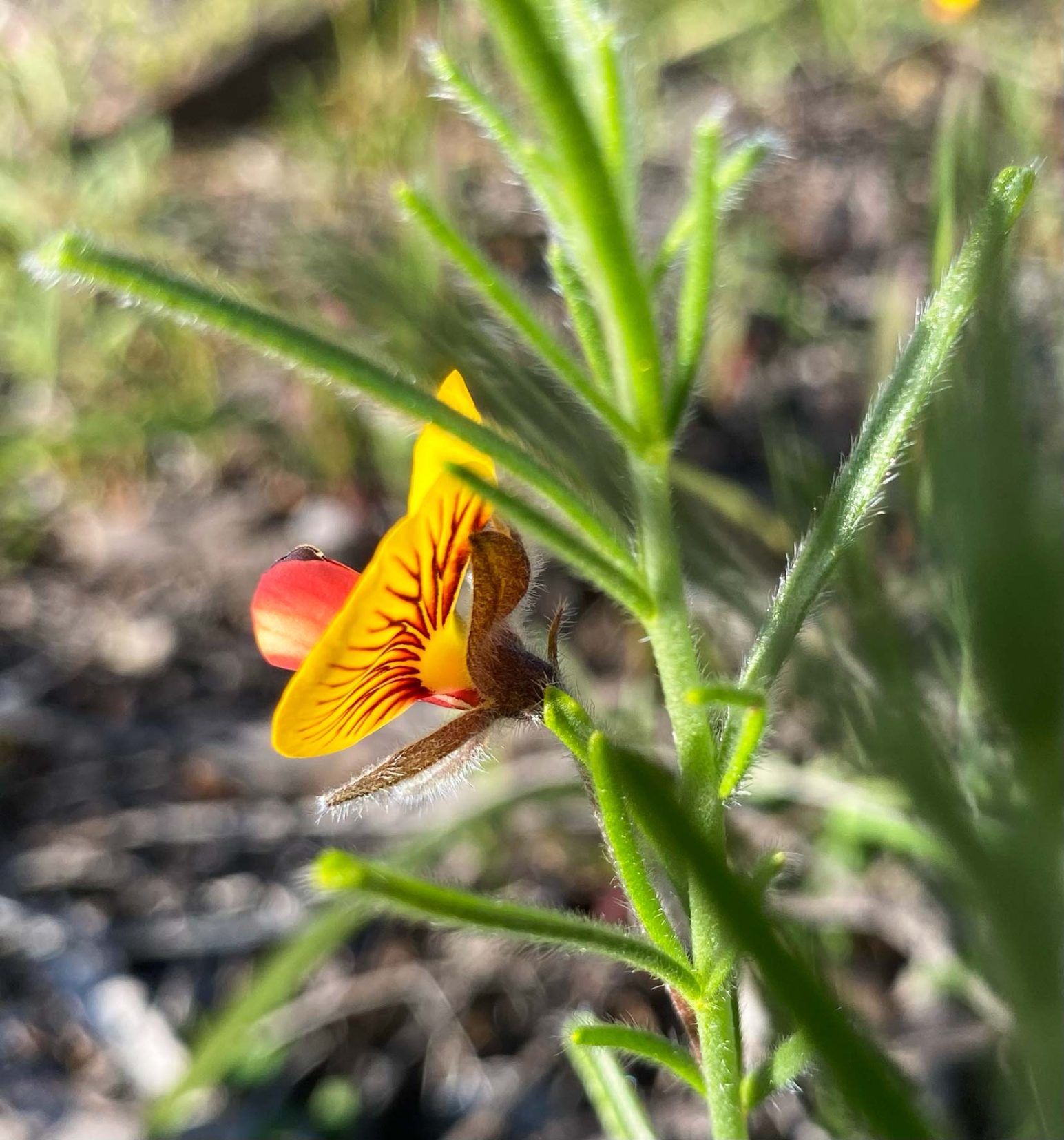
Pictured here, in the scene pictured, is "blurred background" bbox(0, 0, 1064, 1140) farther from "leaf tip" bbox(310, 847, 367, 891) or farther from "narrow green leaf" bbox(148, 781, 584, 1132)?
"leaf tip" bbox(310, 847, 367, 891)

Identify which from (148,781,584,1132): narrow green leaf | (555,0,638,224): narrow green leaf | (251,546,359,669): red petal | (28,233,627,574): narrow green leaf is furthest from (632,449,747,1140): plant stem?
(148,781,584,1132): narrow green leaf

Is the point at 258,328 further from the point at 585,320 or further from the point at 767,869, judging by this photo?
the point at 767,869

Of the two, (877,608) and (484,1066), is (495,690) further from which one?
(484,1066)

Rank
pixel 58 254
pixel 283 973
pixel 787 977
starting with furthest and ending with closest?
pixel 283 973, pixel 58 254, pixel 787 977

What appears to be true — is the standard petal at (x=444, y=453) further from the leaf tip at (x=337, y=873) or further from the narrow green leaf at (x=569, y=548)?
the leaf tip at (x=337, y=873)

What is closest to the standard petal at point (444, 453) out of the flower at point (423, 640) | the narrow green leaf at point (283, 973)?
the flower at point (423, 640)

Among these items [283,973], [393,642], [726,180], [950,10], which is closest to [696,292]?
[726,180]
